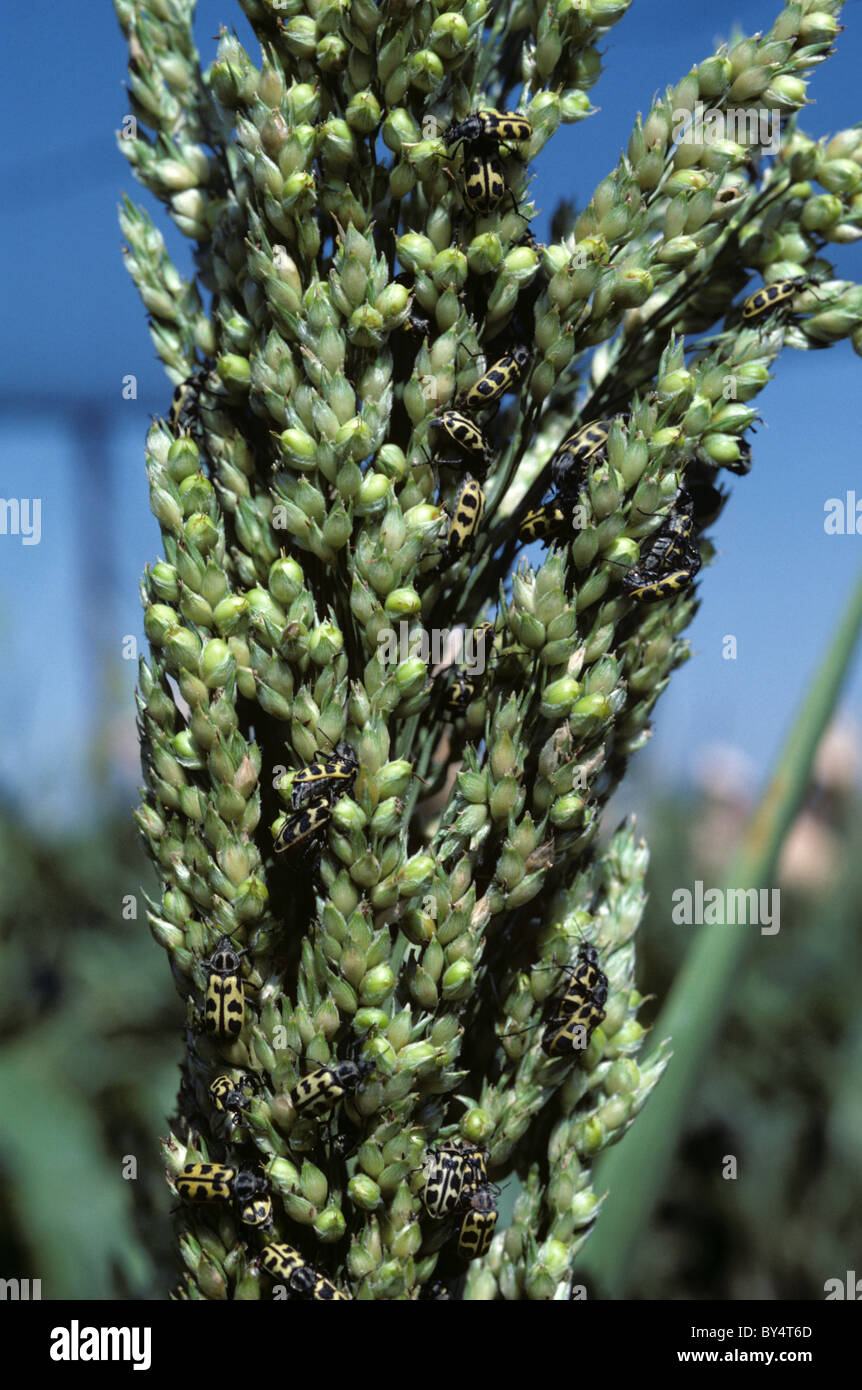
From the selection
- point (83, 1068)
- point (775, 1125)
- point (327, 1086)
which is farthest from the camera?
point (775, 1125)

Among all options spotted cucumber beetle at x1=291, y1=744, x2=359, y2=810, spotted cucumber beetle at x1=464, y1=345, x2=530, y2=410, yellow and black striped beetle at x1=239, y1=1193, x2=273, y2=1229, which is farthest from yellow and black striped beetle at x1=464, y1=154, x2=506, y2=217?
yellow and black striped beetle at x1=239, y1=1193, x2=273, y2=1229

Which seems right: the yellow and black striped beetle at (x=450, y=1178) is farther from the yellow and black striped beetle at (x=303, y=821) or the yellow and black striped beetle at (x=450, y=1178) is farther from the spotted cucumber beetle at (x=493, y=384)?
the spotted cucumber beetle at (x=493, y=384)

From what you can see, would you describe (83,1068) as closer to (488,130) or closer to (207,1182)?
(207,1182)

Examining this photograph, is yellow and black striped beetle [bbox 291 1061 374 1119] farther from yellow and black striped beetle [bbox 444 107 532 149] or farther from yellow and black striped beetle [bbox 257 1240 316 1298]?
yellow and black striped beetle [bbox 444 107 532 149]

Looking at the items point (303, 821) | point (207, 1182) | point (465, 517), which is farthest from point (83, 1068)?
point (465, 517)

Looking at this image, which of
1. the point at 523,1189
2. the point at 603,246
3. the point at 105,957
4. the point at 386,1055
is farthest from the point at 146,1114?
the point at 603,246

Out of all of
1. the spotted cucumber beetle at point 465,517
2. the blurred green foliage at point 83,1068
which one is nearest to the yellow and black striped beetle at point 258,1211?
the blurred green foliage at point 83,1068
